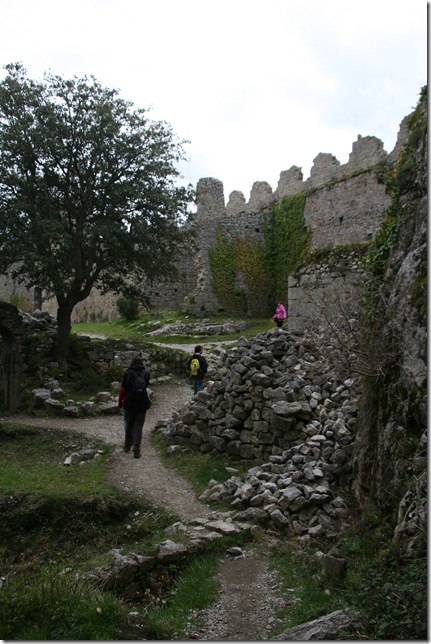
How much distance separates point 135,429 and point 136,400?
2.26 feet

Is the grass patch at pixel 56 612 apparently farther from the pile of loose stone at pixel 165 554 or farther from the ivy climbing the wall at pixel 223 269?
the ivy climbing the wall at pixel 223 269

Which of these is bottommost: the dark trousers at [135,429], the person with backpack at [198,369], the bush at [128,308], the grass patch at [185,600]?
the grass patch at [185,600]

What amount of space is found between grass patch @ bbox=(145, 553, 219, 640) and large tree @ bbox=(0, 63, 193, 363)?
9942 mm

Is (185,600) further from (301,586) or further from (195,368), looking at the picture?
(195,368)

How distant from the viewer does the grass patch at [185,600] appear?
189 inches

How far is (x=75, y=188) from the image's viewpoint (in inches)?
605

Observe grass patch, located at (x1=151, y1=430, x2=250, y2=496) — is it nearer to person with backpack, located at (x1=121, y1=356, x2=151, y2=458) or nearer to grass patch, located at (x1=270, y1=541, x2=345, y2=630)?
person with backpack, located at (x1=121, y1=356, x2=151, y2=458)

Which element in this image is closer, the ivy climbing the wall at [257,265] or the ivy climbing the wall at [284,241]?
the ivy climbing the wall at [284,241]

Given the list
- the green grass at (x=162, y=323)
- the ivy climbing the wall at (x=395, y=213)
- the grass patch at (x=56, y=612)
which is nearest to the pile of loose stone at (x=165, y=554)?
the grass patch at (x=56, y=612)

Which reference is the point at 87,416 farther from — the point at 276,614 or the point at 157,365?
the point at 276,614

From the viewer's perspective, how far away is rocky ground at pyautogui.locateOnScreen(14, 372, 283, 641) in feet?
16.2

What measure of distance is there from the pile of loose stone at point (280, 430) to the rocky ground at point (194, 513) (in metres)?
0.51

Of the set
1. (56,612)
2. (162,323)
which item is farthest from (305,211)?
(56,612)

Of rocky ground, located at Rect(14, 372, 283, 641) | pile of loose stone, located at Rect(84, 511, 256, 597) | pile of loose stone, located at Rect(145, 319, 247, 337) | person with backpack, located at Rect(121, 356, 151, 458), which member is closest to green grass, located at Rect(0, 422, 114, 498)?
rocky ground, located at Rect(14, 372, 283, 641)
